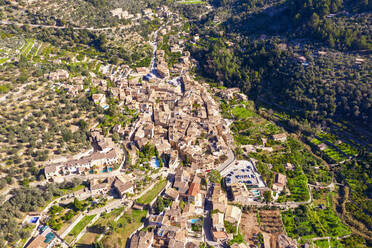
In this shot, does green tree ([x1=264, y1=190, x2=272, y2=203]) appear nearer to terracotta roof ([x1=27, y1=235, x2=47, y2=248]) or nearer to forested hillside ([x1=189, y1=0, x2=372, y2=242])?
forested hillside ([x1=189, y1=0, x2=372, y2=242])

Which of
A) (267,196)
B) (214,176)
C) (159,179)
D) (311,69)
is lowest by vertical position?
(267,196)

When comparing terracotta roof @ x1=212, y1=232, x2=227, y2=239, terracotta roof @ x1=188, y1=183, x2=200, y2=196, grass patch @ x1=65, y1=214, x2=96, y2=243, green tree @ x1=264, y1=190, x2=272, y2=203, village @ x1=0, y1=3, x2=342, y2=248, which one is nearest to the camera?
grass patch @ x1=65, y1=214, x2=96, y2=243

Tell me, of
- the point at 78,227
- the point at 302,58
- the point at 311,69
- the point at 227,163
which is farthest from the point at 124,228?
the point at 302,58

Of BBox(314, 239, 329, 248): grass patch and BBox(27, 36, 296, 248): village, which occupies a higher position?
BBox(27, 36, 296, 248): village

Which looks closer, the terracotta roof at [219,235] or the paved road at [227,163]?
the terracotta roof at [219,235]

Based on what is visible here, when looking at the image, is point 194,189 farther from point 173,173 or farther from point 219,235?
point 219,235

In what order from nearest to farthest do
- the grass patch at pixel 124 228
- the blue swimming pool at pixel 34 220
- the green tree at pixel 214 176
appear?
the grass patch at pixel 124 228, the blue swimming pool at pixel 34 220, the green tree at pixel 214 176

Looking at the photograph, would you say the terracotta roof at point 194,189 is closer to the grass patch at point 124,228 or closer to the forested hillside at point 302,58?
the grass patch at point 124,228

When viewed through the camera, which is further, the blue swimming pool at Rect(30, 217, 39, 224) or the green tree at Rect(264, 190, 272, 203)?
the green tree at Rect(264, 190, 272, 203)

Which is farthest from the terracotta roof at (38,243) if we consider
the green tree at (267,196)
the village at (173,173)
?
the green tree at (267,196)

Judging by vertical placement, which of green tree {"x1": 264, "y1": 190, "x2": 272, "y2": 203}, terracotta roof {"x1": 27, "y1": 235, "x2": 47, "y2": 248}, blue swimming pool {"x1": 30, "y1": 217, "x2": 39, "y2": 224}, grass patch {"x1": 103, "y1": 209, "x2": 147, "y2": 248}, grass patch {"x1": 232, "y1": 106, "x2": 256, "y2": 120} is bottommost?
green tree {"x1": 264, "y1": 190, "x2": 272, "y2": 203}

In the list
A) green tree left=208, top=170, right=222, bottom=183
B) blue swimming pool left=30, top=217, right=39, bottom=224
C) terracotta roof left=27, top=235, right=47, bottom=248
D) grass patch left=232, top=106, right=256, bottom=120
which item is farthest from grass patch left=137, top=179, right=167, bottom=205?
grass patch left=232, top=106, right=256, bottom=120
